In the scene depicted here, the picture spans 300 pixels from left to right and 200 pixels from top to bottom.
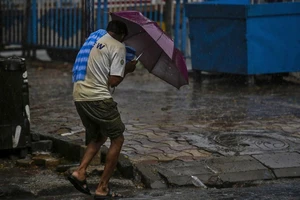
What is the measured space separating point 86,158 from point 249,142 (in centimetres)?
266

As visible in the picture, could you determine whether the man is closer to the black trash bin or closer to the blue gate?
the black trash bin

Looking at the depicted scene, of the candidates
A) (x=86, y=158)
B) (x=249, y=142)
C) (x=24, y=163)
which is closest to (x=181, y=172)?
(x=86, y=158)

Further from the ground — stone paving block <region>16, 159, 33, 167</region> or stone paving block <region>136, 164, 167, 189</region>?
stone paving block <region>136, 164, 167, 189</region>

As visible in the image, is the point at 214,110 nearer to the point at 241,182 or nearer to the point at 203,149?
the point at 203,149

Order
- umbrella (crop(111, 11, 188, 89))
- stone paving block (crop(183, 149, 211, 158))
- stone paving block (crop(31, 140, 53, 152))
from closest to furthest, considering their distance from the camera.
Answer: umbrella (crop(111, 11, 188, 89)) < stone paving block (crop(183, 149, 211, 158)) < stone paving block (crop(31, 140, 53, 152))

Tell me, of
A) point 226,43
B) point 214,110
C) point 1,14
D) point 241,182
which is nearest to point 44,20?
point 1,14

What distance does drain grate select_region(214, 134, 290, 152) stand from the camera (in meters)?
9.29

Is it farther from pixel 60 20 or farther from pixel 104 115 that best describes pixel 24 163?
pixel 60 20

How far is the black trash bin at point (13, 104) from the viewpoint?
8703mm

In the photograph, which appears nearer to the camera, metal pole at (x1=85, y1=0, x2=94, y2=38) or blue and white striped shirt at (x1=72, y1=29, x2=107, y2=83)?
blue and white striped shirt at (x1=72, y1=29, x2=107, y2=83)

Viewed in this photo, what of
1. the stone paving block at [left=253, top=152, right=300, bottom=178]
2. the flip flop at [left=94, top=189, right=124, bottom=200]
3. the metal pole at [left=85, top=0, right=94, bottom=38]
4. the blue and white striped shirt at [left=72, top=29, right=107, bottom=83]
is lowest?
the flip flop at [left=94, top=189, right=124, bottom=200]

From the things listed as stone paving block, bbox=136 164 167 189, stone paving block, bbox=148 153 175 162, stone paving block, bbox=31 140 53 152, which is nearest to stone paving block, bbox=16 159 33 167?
stone paving block, bbox=31 140 53 152

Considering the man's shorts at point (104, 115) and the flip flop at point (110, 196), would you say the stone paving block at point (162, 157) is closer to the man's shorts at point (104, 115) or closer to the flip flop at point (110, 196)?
the flip flop at point (110, 196)

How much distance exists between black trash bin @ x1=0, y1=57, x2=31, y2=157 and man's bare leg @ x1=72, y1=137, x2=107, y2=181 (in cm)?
143
